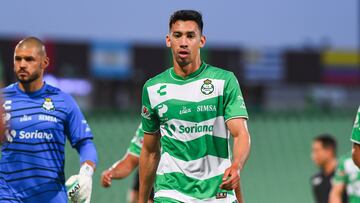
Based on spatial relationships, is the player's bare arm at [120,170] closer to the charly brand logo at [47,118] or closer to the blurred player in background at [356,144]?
the charly brand logo at [47,118]

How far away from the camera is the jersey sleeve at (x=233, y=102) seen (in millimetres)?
6762

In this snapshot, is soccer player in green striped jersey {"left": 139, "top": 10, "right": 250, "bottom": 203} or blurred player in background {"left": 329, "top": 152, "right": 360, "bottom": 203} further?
blurred player in background {"left": 329, "top": 152, "right": 360, "bottom": 203}

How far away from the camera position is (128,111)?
18.1 metres

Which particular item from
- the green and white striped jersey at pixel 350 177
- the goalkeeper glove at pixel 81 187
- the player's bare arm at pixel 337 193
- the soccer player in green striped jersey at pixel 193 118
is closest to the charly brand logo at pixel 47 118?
the goalkeeper glove at pixel 81 187

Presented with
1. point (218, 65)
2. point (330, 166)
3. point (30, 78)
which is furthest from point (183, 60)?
point (218, 65)

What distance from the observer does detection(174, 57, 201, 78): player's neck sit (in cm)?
704

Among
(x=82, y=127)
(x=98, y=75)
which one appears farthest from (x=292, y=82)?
(x=82, y=127)

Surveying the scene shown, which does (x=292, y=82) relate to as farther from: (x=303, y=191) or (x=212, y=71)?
(x=212, y=71)

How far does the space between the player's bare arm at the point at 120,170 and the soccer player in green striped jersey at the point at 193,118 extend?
2.01 meters

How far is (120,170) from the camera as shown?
30.3ft

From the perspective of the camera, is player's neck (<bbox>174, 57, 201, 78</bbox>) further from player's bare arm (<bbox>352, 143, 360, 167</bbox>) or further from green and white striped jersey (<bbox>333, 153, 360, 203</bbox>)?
green and white striped jersey (<bbox>333, 153, 360, 203</bbox>)

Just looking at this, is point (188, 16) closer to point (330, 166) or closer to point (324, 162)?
point (324, 162)

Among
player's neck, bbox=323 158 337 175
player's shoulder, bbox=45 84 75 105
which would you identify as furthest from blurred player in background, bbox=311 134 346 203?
player's shoulder, bbox=45 84 75 105

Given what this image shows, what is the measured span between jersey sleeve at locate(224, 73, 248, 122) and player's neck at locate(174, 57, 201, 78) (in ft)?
0.90
